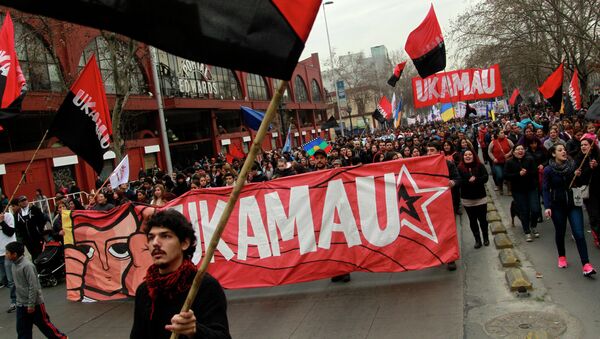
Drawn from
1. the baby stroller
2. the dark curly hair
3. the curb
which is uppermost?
the dark curly hair

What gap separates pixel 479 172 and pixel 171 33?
7138 millimetres

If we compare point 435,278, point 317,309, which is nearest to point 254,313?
point 317,309

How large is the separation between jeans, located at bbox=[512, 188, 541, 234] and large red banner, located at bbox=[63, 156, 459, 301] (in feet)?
8.10

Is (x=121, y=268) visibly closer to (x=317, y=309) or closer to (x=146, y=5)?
(x=317, y=309)

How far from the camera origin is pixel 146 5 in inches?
80.6

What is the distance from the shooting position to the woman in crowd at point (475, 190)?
823cm

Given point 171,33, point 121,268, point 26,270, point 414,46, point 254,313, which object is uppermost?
point 414,46

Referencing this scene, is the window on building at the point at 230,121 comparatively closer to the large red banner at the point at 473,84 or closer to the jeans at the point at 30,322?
the large red banner at the point at 473,84

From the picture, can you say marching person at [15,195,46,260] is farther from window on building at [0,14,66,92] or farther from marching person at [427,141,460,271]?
window on building at [0,14,66,92]

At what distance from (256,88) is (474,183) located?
3917 centimetres

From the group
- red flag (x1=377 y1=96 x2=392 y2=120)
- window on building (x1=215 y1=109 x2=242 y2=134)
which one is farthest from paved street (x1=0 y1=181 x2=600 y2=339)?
window on building (x1=215 y1=109 x2=242 y2=134)

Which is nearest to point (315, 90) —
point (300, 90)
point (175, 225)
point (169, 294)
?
point (300, 90)

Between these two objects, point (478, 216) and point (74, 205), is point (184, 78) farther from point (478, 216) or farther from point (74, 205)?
point (478, 216)

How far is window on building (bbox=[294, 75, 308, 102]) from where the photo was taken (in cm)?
5716
